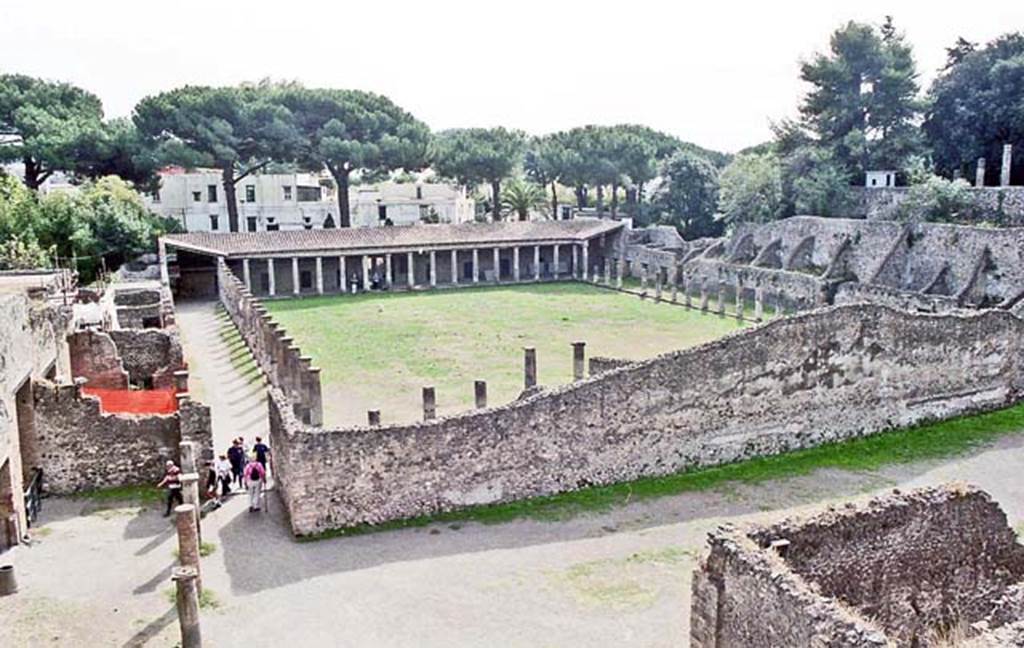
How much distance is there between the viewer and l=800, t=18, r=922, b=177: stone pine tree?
55188mm

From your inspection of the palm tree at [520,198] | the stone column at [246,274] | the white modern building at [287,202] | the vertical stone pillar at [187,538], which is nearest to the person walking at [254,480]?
the vertical stone pillar at [187,538]

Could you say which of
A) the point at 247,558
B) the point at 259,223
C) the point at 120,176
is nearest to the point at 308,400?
the point at 247,558

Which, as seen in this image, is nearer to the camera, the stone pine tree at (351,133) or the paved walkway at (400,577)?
the paved walkway at (400,577)

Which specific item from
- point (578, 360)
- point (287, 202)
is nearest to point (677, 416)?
point (578, 360)

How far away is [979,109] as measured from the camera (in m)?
50.8

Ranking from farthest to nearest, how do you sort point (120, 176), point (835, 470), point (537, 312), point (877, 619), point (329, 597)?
point (120, 176), point (537, 312), point (835, 470), point (329, 597), point (877, 619)

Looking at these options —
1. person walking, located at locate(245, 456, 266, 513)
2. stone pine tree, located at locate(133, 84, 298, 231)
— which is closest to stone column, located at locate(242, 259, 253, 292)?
stone pine tree, located at locate(133, 84, 298, 231)

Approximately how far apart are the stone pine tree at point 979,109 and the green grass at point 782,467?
107 ft

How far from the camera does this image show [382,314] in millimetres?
43906

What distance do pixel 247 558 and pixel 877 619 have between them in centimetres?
950

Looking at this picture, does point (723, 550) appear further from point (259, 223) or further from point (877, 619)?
point (259, 223)

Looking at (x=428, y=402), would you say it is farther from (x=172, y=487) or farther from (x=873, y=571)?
(x=873, y=571)

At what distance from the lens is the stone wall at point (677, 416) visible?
51.3 ft

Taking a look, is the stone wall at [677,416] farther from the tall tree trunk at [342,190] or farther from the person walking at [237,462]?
the tall tree trunk at [342,190]
